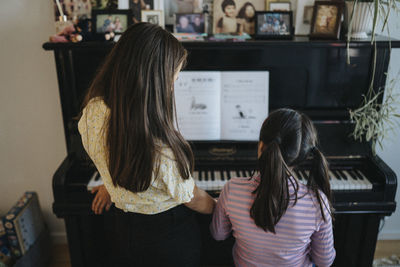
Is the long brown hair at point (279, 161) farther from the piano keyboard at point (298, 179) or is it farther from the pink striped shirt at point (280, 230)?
the piano keyboard at point (298, 179)

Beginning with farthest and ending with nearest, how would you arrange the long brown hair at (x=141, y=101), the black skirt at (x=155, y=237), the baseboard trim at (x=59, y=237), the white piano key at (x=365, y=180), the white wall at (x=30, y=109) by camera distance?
the baseboard trim at (x=59, y=237) → the white wall at (x=30, y=109) → the white piano key at (x=365, y=180) → the black skirt at (x=155, y=237) → the long brown hair at (x=141, y=101)

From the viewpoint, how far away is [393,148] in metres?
2.21

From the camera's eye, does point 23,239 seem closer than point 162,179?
No

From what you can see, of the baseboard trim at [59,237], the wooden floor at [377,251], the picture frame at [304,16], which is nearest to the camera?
the picture frame at [304,16]

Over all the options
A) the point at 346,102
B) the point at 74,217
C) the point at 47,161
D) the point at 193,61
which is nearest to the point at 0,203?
the point at 47,161

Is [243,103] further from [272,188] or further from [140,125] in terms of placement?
[140,125]

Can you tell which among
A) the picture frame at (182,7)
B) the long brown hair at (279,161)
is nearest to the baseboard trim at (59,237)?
the picture frame at (182,7)

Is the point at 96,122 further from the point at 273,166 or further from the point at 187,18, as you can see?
the point at 187,18

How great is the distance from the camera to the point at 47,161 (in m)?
2.24

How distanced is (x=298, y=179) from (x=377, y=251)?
106 cm

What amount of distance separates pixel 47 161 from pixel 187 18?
4.13ft

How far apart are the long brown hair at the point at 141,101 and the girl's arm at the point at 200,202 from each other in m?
0.26

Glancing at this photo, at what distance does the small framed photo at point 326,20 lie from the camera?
1688mm

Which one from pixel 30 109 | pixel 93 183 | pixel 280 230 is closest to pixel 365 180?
pixel 280 230
